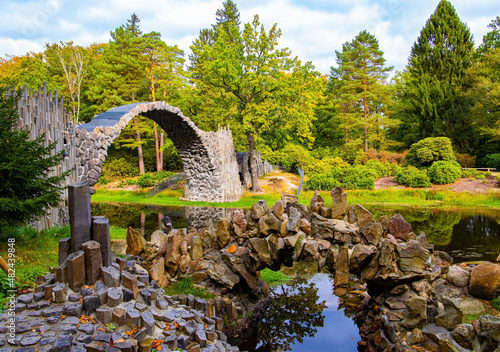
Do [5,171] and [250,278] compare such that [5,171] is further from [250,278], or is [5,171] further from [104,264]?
[250,278]

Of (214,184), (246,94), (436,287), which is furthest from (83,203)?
(246,94)

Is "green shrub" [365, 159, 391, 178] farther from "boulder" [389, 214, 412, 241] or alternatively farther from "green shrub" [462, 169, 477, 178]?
"boulder" [389, 214, 412, 241]

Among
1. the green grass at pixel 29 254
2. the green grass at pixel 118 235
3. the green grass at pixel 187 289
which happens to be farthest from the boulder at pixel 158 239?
the green grass at pixel 118 235

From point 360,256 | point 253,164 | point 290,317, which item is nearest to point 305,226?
point 360,256

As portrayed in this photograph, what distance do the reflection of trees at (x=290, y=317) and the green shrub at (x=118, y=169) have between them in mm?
22183

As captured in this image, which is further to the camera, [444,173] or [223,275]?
[444,173]

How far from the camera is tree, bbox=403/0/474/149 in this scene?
84.6ft

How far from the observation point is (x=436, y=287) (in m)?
4.96

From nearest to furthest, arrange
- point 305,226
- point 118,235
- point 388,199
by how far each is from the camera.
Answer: point 305,226, point 118,235, point 388,199

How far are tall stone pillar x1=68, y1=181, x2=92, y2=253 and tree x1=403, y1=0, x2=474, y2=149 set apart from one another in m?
27.3

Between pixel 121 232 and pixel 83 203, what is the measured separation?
6.86m

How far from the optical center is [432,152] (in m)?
21.2

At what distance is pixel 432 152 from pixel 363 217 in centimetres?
1853

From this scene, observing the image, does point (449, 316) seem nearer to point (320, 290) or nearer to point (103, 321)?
point (320, 290)
